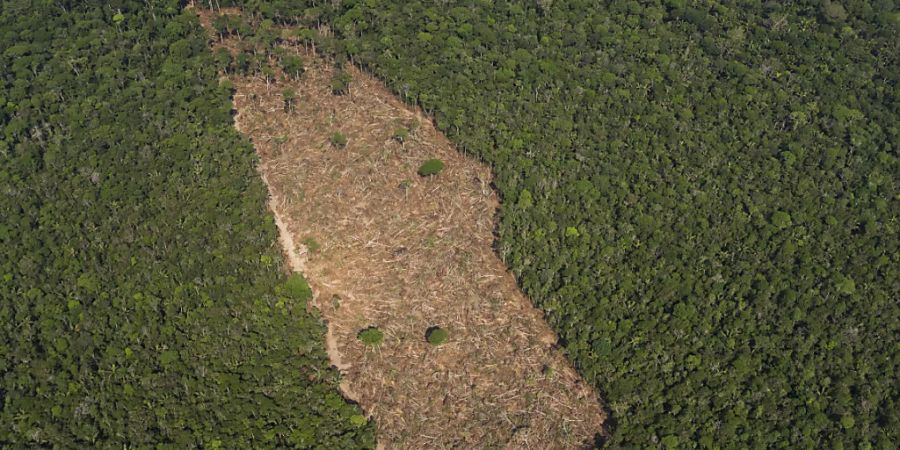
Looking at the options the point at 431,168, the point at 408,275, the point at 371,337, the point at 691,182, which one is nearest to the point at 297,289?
the point at 371,337

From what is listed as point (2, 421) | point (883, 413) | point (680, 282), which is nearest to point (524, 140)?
point (680, 282)

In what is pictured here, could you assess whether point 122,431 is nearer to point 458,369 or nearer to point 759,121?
point 458,369

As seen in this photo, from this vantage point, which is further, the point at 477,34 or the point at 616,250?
the point at 477,34

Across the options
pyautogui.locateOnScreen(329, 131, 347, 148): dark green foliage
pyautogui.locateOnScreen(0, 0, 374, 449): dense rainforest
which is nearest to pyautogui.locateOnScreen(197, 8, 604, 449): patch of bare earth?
pyautogui.locateOnScreen(329, 131, 347, 148): dark green foliage

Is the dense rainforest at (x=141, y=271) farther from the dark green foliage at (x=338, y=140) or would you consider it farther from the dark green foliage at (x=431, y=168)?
the dark green foliage at (x=431, y=168)

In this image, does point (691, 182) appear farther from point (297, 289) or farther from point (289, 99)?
point (289, 99)

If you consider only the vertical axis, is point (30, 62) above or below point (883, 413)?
above
